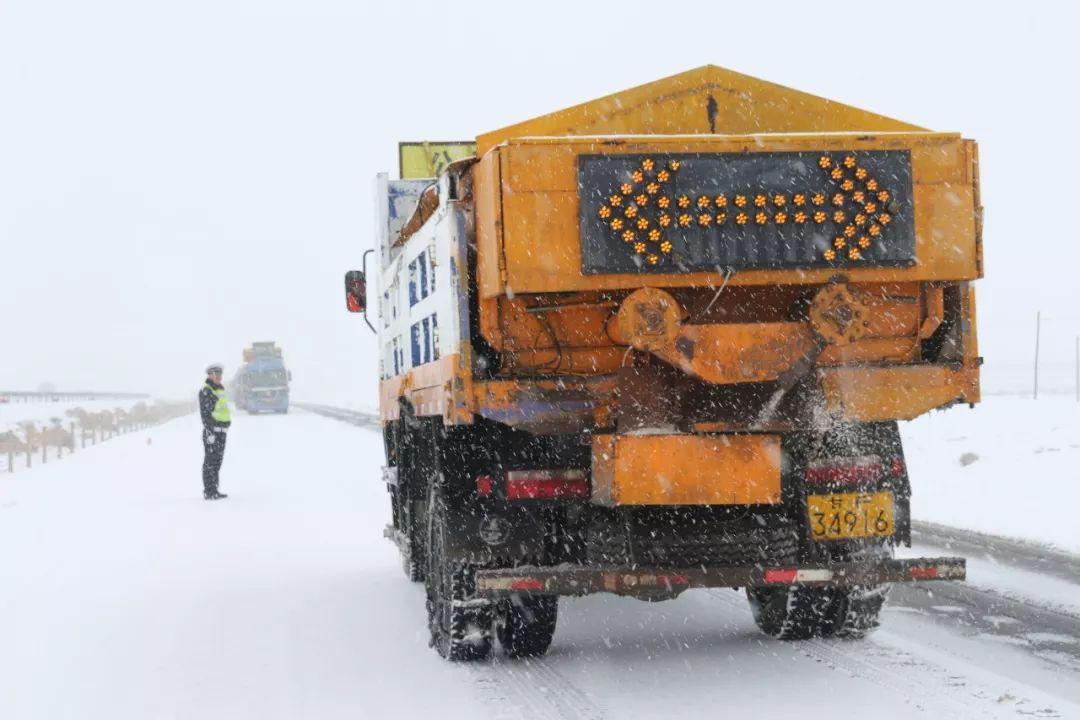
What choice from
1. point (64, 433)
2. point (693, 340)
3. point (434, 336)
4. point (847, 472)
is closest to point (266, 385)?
point (64, 433)

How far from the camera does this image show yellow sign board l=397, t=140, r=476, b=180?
1149 centimetres

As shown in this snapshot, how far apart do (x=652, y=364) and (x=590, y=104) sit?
4.45 ft

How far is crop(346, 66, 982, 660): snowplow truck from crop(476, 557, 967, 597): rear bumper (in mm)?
10

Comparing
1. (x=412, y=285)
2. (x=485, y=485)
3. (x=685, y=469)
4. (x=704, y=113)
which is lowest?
(x=485, y=485)

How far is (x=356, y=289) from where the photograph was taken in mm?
11594

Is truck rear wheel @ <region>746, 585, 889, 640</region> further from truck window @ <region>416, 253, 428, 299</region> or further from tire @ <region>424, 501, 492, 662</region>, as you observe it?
truck window @ <region>416, 253, 428, 299</region>

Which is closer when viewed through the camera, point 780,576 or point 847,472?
point 780,576

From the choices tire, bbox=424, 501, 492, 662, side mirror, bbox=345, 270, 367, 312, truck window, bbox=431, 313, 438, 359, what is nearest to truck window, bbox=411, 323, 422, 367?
truck window, bbox=431, 313, 438, 359

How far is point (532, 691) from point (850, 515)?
1718 millimetres

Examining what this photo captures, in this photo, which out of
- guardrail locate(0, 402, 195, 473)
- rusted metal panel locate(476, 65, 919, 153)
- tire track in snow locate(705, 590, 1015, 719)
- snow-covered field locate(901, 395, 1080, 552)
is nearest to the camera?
tire track in snow locate(705, 590, 1015, 719)

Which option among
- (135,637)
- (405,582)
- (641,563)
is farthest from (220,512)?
(641,563)

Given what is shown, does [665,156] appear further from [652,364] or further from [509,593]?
[509,593]

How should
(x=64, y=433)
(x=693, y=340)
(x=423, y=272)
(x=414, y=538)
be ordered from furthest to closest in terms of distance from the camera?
1. (x=64, y=433)
2. (x=414, y=538)
3. (x=423, y=272)
4. (x=693, y=340)

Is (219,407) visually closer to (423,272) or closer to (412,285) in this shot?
(412,285)
